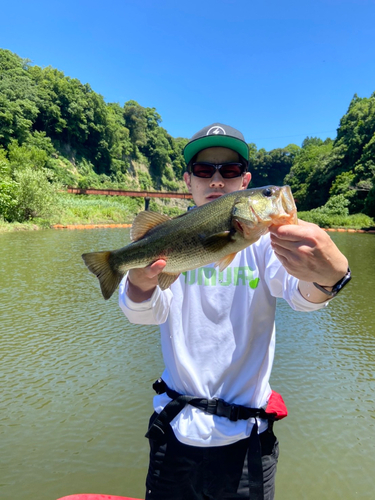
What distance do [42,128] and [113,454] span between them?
71.8 m

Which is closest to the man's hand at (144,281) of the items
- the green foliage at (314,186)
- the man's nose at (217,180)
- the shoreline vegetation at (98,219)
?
the man's nose at (217,180)

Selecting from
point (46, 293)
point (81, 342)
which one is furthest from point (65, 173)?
point (81, 342)

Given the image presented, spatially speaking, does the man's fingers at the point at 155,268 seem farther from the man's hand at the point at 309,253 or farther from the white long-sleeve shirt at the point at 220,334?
the man's hand at the point at 309,253

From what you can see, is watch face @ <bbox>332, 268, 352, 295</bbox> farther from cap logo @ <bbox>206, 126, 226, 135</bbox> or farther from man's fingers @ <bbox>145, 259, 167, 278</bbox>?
cap logo @ <bbox>206, 126, 226, 135</bbox>

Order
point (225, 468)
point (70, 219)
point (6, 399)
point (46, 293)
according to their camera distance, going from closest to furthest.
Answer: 1. point (225, 468)
2. point (6, 399)
3. point (46, 293)
4. point (70, 219)

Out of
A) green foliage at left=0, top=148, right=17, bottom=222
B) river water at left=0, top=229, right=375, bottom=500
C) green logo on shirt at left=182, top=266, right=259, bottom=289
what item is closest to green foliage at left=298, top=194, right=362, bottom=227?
green foliage at left=0, top=148, right=17, bottom=222

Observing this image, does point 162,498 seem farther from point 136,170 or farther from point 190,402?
point 136,170

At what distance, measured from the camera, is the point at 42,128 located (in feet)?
217

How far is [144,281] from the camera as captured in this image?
2.16 metres

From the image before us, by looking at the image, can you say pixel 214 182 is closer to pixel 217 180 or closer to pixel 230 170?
pixel 217 180

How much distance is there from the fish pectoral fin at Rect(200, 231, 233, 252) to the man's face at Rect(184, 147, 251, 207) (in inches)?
21.7

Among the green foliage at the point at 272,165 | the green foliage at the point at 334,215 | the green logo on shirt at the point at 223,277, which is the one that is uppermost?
the green foliage at the point at 272,165

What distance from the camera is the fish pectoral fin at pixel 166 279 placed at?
2168 millimetres

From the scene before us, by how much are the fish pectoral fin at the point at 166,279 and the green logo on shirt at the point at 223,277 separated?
17cm
